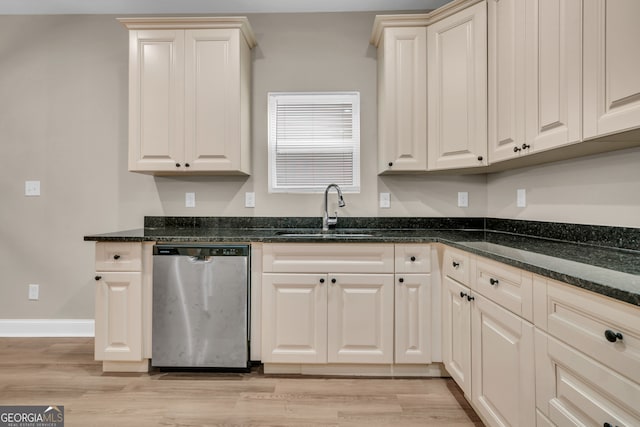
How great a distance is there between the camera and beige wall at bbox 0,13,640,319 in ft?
8.82

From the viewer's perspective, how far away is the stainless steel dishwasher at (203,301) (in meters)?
2.06

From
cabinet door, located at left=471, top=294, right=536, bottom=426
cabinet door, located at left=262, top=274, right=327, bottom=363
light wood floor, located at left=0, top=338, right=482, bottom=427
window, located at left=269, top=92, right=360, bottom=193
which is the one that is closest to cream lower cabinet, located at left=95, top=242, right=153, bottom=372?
light wood floor, located at left=0, top=338, right=482, bottom=427

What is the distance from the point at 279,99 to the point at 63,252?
221 centimetres

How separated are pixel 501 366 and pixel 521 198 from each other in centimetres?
126

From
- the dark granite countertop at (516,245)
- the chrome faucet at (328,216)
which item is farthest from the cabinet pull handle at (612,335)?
the chrome faucet at (328,216)

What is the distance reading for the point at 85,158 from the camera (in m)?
2.75

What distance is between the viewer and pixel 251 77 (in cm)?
268

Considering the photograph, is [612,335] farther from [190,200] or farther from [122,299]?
[190,200]

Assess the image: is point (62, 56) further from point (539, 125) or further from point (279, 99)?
point (539, 125)

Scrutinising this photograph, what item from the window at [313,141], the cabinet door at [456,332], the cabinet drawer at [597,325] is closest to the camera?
the cabinet drawer at [597,325]

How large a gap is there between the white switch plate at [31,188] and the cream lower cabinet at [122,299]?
47.5 inches

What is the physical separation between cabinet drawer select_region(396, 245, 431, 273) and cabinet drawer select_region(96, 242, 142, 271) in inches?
64.6

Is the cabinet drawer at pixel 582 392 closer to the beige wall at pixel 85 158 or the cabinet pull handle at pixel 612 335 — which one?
the cabinet pull handle at pixel 612 335

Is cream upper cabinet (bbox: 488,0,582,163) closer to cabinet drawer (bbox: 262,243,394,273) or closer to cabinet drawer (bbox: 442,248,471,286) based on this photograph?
cabinet drawer (bbox: 442,248,471,286)
